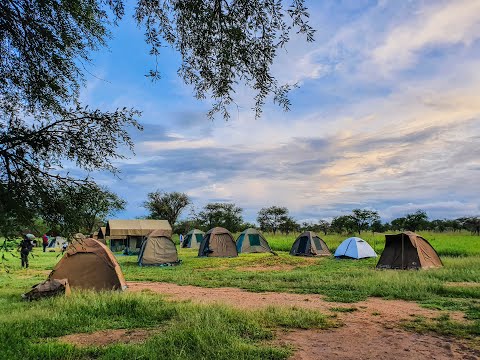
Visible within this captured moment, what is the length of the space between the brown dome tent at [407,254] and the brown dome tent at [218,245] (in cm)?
1194

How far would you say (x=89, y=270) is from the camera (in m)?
12.0

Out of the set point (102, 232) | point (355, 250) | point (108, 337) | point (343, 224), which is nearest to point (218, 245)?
point (355, 250)

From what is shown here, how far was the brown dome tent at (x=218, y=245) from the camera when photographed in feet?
92.1

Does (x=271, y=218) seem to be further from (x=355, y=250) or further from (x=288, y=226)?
(x=355, y=250)

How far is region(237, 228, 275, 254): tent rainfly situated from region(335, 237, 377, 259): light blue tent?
698cm

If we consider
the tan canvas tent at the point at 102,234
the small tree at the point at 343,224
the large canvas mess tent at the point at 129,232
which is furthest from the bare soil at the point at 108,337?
the small tree at the point at 343,224

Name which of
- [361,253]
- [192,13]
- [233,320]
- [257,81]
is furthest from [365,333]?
[361,253]

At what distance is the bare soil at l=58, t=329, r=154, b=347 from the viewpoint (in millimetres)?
6621

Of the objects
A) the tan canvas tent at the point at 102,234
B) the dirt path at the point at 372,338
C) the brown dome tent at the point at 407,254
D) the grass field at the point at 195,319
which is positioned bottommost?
the dirt path at the point at 372,338

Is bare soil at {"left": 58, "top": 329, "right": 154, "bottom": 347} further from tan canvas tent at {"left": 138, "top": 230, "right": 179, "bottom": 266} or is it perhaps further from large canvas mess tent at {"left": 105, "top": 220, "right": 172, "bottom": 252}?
large canvas mess tent at {"left": 105, "top": 220, "right": 172, "bottom": 252}

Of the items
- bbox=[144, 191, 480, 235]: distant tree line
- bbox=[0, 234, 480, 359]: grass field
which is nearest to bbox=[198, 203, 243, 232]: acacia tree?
bbox=[144, 191, 480, 235]: distant tree line

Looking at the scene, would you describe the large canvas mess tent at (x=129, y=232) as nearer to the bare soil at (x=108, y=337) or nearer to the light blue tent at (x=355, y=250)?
the light blue tent at (x=355, y=250)

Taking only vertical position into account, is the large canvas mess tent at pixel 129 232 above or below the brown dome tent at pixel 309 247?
above

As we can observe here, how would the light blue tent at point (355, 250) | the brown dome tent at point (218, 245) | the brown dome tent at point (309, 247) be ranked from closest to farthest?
1. the light blue tent at point (355, 250)
2. the brown dome tent at point (218, 245)
3. the brown dome tent at point (309, 247)
